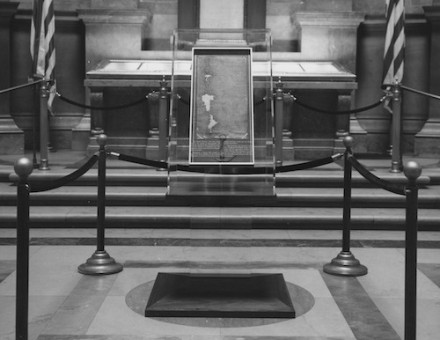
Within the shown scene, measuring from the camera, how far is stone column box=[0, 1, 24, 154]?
12.4 metres

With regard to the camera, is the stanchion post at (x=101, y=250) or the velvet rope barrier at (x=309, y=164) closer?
the stanchion post at (x=101, y=250)

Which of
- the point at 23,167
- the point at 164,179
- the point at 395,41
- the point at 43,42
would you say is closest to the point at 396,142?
the point at 395,41

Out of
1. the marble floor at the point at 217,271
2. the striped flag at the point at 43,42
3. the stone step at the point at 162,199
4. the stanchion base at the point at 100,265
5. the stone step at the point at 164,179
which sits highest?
the striped flag at the point at 43,42

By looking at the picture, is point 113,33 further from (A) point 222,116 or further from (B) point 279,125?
(A) point 222,116

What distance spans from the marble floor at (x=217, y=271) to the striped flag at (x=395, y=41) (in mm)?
3621

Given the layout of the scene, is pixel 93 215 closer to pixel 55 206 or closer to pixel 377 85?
pixel 55 206

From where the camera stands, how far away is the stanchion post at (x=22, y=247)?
174 inches

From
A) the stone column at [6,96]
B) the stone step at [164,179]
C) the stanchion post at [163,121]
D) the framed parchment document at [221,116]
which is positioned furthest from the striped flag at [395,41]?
the stone column at [6,96]

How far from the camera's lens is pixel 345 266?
660 centimetres

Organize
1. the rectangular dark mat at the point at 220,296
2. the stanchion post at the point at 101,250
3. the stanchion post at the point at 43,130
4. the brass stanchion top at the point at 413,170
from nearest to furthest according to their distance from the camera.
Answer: the brass stanchion top at the point at 413,170 → the rectangular dark mat at the point at 220,296 → the stanchion post at the point at 101,250 → the stanchion post at the point at 43,130

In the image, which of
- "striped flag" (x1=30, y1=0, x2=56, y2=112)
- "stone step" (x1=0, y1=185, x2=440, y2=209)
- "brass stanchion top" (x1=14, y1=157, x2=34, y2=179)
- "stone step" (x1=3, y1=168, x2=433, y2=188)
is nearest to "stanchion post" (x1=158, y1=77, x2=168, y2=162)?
"stone step" (x1=3, y1=168, x2=433, y2=188)

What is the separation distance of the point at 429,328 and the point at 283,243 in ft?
9.45

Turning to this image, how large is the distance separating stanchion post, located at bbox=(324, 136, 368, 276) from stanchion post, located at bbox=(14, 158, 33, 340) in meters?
3.05

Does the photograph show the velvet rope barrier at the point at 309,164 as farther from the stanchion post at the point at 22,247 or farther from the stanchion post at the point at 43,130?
the stanchion post at the point at 43,130
